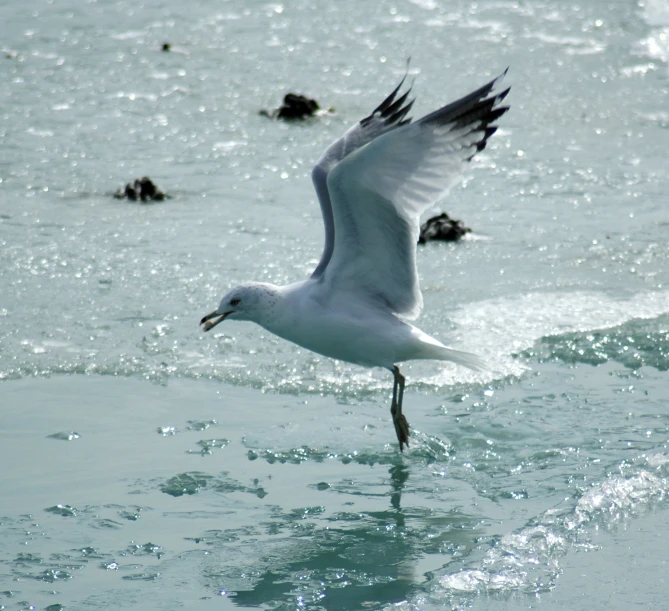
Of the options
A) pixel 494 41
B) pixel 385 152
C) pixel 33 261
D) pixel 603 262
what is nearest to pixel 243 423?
pixel 385 152

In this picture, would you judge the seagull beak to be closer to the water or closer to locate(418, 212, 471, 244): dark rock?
the water

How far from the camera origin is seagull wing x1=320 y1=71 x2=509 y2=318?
173 inches

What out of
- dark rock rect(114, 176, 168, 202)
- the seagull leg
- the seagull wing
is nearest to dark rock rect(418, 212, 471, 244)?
dark rock rect(114, 176, 168, 202)

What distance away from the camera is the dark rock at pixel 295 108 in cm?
905

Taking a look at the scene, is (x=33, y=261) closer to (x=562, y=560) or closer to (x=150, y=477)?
(x=150, y=477)

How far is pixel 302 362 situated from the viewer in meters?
5.49

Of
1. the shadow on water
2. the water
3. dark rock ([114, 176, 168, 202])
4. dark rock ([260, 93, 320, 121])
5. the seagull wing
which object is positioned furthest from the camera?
dark rock ([260, 93, 320, 121])

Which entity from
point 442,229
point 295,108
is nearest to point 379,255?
point 442,229

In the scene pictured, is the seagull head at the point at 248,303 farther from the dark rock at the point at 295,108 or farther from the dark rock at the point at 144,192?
the dark rock at the point at 295,108

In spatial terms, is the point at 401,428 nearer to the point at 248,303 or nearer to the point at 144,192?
the point at 248,303

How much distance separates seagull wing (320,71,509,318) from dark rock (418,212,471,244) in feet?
6.86

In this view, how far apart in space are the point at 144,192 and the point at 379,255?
3189 mm

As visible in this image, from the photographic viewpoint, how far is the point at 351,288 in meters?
4.93

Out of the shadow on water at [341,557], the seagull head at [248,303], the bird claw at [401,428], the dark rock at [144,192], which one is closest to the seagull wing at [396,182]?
the seagull head at [248,303]
